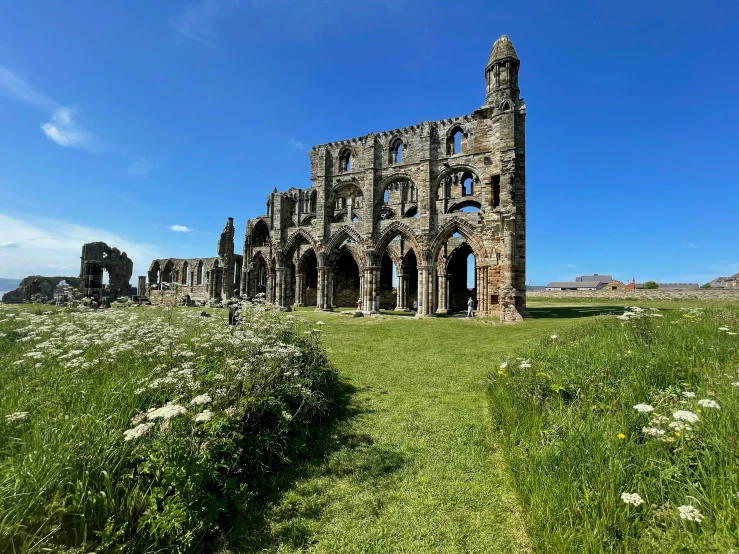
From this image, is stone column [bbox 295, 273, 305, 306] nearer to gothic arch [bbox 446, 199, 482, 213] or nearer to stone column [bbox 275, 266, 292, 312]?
stone column [bbox 275, 266, 292, 312]

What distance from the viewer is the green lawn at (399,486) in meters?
2.85

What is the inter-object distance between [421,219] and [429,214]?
0.62 m

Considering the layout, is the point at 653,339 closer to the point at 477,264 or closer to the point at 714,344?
the point at 714,344

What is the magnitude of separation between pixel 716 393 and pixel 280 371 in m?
5.33

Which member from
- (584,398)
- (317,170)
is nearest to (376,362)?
(584,398)

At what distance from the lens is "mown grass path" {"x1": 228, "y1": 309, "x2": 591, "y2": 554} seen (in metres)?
2.85

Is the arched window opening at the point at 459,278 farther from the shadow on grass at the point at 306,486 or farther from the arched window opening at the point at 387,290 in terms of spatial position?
the shadow on grass at the point at 306,486

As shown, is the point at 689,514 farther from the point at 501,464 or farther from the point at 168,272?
the point at 168,272

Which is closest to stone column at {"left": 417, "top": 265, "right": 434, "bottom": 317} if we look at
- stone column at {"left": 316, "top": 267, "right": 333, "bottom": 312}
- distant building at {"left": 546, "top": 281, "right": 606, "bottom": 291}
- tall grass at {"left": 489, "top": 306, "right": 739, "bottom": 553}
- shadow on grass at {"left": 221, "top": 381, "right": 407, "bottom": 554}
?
stone column at {"left": 316, "top": 267, "right": 333, "bottom": 312}

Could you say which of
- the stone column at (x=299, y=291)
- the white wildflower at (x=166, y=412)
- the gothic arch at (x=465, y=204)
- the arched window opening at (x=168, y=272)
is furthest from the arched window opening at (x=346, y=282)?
the white wildflower at (x=166, y=412)

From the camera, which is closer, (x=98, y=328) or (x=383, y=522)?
→ (x=383, y=522)

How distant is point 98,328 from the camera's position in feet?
20.6

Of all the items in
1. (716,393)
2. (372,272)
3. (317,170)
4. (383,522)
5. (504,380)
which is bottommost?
(383,522)

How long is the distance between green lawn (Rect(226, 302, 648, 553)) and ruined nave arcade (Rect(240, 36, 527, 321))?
14323mm
